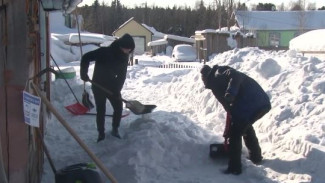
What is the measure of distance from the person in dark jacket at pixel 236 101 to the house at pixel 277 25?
1752 inches

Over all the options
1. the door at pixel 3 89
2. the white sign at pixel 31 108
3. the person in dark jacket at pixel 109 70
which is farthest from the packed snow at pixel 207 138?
the white sign at pixel 31 108

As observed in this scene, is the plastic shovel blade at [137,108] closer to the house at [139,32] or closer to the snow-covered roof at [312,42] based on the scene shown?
the snow-covered roof at [312,42]

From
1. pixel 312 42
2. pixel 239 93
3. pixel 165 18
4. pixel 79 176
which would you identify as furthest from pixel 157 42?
pixel 79 176

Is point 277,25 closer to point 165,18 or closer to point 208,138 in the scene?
point 165,18

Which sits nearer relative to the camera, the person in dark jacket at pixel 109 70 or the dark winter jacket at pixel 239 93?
the dark winter jacket at pixel 239 93

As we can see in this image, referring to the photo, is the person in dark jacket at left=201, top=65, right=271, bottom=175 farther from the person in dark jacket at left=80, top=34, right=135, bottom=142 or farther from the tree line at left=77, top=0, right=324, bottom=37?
the tree line at left=77, top=0, right=324, bottom=37

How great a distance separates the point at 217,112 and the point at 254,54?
3.26 m

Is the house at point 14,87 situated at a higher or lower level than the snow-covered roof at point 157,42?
higher

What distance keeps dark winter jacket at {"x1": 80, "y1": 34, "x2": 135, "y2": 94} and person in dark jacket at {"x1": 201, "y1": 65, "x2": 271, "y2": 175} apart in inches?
56.7

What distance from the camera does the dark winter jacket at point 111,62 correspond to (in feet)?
21.9

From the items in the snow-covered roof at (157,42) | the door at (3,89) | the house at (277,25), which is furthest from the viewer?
the house at (277,25)

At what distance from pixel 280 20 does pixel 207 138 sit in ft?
159

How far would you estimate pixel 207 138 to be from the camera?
23.7 ft

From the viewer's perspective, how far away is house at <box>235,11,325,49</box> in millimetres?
50906
